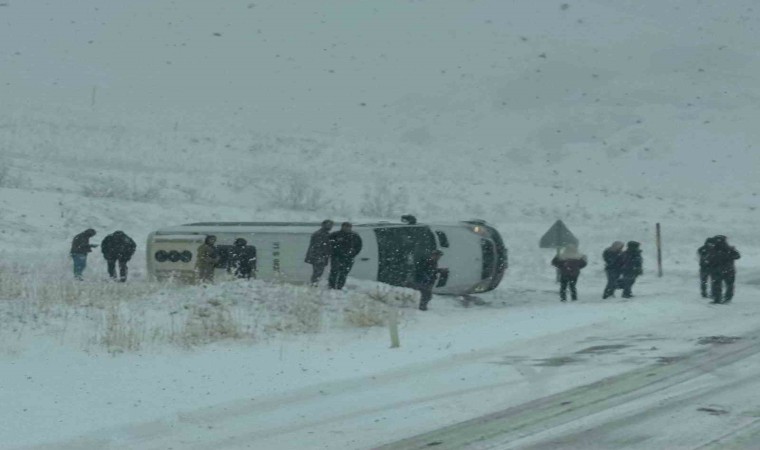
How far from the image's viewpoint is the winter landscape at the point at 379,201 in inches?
423

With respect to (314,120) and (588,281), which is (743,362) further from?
(314,120)

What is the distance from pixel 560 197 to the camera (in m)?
59.8

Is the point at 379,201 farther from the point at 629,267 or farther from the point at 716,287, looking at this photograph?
the point at 716,287

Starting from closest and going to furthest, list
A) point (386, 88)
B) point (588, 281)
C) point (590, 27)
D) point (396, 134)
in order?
point (588, 281) → point (396, 134) → point (386, 88) → point (590, 27)

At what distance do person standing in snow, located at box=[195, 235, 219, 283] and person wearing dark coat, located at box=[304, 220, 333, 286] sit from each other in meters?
1.78

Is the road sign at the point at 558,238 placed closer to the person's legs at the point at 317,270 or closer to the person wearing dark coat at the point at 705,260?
the person wearing dark coat at the point at 705,260

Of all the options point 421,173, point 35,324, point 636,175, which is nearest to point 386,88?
point 636,175

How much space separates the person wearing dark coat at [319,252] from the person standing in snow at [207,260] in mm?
1783

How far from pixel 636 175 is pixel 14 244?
50797 millimetres

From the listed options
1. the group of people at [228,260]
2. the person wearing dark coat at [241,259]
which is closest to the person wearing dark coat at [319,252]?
the group of people at [228,260]

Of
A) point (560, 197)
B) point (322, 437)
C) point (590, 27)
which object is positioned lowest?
point (322, 437)

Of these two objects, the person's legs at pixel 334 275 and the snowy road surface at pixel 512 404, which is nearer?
the snowy road surface at pixel 512 404

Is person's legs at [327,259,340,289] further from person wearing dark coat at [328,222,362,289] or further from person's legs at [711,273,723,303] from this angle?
person's legs at [711,273,723,303]

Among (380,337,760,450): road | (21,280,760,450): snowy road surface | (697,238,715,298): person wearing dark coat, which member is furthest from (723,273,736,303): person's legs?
(380,337,760,450): road
